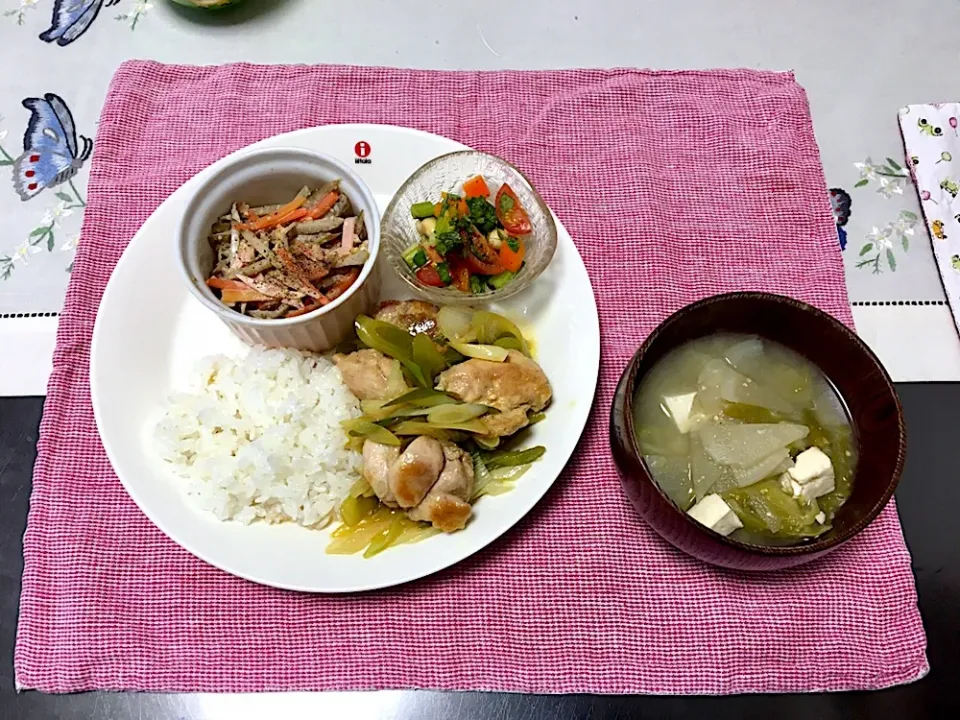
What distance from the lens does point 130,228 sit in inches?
86.7

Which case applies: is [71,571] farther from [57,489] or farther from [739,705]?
[739,705]

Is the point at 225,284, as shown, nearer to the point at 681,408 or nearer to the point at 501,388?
the point at 501,388

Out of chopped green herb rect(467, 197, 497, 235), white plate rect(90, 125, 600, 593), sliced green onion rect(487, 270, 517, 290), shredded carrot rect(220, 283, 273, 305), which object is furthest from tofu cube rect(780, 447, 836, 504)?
shredded carrot rect(220, 283, 273, 305)

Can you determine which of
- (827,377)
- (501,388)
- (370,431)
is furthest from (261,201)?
(827,377)

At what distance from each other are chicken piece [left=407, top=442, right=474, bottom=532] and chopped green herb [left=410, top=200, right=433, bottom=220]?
2.16 ft

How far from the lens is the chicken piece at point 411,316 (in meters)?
1.94

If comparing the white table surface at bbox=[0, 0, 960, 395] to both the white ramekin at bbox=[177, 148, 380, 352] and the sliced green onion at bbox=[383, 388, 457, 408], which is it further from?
the sliced green onion at bbox=[383, 388, 457, 408]

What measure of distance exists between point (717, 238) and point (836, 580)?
1023mm

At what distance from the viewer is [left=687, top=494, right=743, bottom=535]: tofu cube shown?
1590 millimetres

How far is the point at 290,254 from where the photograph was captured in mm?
1906

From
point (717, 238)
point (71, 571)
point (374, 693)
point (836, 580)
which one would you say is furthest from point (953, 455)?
point (71, 571)

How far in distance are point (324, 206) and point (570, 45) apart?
49.4 inches

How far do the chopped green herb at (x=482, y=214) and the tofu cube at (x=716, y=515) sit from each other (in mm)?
887

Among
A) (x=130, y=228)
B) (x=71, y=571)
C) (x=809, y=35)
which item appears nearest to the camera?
(x=71, y=571)
